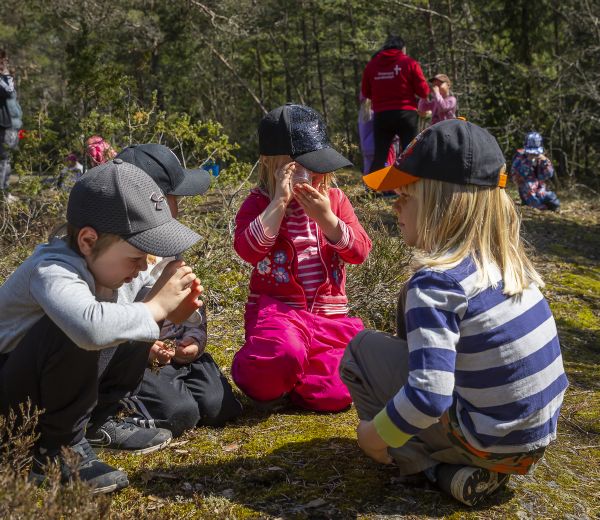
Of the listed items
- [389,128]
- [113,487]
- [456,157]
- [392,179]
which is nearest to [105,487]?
[113,487]

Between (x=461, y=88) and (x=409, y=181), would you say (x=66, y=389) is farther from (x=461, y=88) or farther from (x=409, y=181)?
(x=461, y=88)

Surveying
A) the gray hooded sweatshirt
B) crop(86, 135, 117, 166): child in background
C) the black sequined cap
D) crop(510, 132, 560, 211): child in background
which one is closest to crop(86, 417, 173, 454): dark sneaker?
the gray hooded sweatshirt

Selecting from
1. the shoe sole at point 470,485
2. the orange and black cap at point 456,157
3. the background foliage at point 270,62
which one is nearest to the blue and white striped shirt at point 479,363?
the shoe sole at point 470,485

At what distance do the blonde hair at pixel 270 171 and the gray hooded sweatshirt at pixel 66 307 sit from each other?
1185 millimetres

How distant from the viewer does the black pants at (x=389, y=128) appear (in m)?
8.35

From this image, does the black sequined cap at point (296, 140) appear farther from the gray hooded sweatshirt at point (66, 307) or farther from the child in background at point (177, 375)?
the gray hooded sweatshirt at point (66, 307)

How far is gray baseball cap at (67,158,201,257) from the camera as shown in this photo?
2309 millimetres

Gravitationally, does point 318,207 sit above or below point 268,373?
above

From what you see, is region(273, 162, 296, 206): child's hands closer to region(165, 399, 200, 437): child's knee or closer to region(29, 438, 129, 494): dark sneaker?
region(165, 399, 200, 437): child's knee

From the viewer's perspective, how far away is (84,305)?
2176 mm

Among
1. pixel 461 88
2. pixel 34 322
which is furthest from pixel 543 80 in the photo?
pixel 34 322

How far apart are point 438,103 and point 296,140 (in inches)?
235

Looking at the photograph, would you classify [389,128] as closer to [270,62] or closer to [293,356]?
[293,356]

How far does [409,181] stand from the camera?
2.33 meters
